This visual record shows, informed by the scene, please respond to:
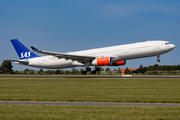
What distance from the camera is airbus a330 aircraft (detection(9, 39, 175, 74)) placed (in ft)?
141

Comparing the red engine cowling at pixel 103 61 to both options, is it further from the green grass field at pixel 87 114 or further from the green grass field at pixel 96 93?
the green grass field at pixel 87 114

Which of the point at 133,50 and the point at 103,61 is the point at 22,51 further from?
the point at 133,50

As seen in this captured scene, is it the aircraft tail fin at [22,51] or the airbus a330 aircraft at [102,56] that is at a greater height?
the aircraft tail fin at [22,51]

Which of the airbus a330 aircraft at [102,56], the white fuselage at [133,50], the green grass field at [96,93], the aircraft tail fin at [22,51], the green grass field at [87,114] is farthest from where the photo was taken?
the aircraft tail fin at [22,51]

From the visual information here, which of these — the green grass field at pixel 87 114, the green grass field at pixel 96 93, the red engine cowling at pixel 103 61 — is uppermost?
the red engine cowling at pixel 103 61

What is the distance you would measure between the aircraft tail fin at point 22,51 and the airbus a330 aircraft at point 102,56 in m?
0.50

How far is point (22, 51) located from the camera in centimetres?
5656

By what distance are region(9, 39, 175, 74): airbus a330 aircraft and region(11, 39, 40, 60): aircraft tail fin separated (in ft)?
1.65

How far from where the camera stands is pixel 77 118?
967 centimetres

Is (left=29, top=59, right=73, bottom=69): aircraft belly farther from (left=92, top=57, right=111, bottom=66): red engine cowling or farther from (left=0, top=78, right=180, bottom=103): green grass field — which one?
(left=0, top=78, right=180, bottom=103): green grass field

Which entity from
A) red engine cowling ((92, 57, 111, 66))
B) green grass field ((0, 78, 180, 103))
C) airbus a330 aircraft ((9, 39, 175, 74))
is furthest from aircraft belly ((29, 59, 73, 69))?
green grass field ((0, 78, 180, 103))

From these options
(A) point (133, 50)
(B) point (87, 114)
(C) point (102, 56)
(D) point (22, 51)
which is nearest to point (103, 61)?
(C) point (102, 56)

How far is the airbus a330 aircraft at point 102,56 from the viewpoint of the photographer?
141 ft

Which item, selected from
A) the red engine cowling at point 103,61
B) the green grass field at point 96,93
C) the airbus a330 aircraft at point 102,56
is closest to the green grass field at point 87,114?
the green grass field at point 96,93
